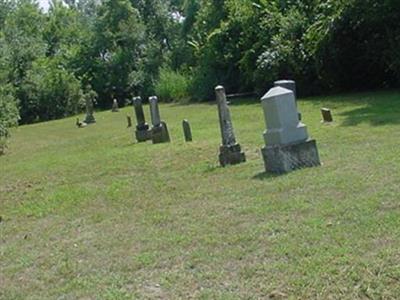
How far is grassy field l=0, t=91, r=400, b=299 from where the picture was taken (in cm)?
393

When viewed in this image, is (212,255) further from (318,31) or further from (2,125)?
(318,31)

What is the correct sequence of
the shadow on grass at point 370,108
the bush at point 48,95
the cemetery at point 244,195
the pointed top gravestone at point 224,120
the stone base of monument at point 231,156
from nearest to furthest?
the cemetery at point 244,195 < the stone base of monument at point 231,156 < the pointed top gravestone at point 224,120 < the shadow on grass at point 370,108 < the bush at point 48,95

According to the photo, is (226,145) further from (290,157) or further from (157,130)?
(157,130)

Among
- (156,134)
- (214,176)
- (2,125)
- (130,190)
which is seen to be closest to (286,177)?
(214,176)

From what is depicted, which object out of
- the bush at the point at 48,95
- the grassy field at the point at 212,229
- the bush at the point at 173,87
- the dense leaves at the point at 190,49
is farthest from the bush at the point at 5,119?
the bush at the point at 48,95

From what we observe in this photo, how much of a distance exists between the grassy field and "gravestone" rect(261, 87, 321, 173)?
316 millimetres

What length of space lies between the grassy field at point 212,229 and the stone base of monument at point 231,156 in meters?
0.20

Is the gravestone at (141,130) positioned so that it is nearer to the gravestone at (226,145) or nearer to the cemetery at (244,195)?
the cemetery at (244,195)

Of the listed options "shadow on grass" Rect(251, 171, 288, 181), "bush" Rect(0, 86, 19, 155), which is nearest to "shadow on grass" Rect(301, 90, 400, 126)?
"shadow on grass" Rect(251, 171, 288, 181)

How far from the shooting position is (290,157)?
7.60 meters

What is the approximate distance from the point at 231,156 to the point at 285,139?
64.7 inches

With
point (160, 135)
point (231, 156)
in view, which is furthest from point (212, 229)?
point (160, 135)

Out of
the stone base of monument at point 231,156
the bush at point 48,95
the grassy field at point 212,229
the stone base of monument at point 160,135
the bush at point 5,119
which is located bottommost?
the grassy field at point 212,229

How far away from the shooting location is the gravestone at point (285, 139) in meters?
7.57
